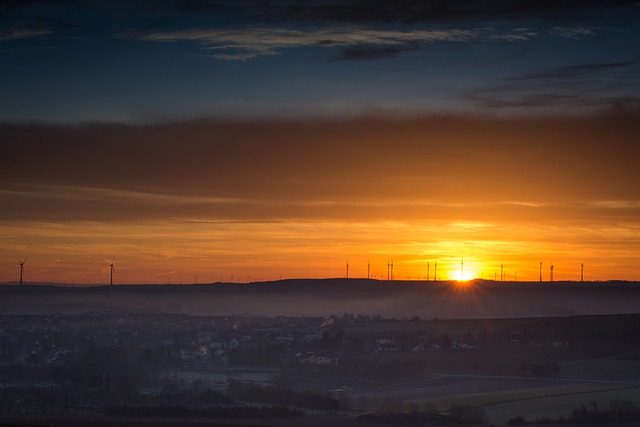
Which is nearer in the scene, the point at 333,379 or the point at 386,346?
the point at 333,379

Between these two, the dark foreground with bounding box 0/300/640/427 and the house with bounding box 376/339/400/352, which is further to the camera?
the house with bounding box 376/339/400/352

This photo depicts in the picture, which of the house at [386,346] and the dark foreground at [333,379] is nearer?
the dark foreground at [333,379]

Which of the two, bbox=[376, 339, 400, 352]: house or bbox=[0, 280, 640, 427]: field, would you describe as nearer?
bbox=[0, 280, 640, 427]: field

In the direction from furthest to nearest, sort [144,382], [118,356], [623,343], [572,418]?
1. [623,343]
2. [118,356]
3. [144,382]
4. [572,418]

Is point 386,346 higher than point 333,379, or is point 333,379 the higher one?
point 386,346

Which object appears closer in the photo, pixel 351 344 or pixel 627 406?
pixel 627 406

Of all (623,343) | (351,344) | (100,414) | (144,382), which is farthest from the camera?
(351,344)

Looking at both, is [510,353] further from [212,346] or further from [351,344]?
[212,346]

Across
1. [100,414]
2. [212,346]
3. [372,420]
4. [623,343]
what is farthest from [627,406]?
[212,346]

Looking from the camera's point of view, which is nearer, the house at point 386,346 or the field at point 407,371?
the field at point 407,371
